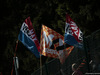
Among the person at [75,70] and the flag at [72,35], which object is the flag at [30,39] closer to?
the flag at [72,35]

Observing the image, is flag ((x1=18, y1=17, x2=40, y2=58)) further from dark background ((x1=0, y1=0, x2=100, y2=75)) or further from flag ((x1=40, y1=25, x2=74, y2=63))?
dark background ((x1=0, y1=0, x2=100, y2=75))

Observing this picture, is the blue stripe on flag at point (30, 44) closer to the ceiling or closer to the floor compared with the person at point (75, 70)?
closer to the ceiling

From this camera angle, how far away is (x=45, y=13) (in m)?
16.4

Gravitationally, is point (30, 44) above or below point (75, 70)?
above

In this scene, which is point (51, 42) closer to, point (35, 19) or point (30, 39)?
point (30, 39)

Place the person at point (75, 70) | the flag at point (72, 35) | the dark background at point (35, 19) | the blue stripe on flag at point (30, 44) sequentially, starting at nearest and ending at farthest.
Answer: the person at point (75, 70) → the flag at point (72, 35) → the blue stripe on flag at point (30, 44) → the dark background at point (35, 19)

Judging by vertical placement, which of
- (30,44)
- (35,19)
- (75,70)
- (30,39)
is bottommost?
(75,70)

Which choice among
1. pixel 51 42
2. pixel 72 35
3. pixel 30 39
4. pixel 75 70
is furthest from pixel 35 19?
pixel 75 70

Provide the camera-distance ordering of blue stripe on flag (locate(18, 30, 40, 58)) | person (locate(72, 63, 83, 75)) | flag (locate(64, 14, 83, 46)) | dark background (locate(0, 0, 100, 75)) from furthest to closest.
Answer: dark background (locate(0, 0, 100, 75))
blue stripe on flag (locate(18, 30, 40, 58))
flag (locate(64, 14, 83, 46))
person (locate(72, 63, 83, 75))

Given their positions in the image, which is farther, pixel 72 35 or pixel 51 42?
pixel 51 42

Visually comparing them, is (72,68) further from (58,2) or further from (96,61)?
(58,2)

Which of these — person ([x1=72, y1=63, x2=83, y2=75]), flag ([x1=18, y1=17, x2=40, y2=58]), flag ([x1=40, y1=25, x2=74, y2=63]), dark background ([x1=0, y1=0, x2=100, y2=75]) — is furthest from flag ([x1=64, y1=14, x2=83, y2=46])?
dark background ([x1=0, y1=0, x2=100, y2=75])

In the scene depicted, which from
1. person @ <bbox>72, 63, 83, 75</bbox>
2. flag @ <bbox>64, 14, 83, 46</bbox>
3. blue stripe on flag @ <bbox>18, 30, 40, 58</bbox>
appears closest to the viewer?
person @ <bbox>72, 63, 83, 75</bbox>

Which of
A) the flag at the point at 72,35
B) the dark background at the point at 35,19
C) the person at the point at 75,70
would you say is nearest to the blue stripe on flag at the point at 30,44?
the flag at the point at 72,35
